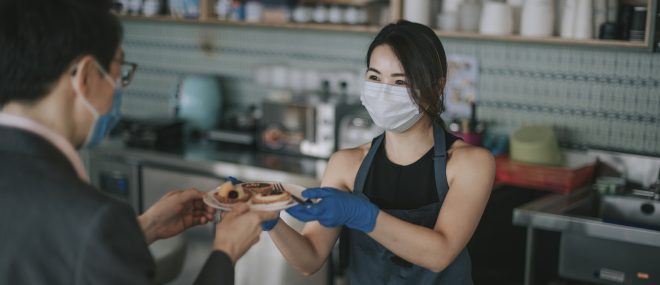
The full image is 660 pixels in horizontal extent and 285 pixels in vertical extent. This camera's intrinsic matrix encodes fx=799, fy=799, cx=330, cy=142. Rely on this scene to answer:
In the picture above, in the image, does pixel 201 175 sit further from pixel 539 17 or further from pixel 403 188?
pixel 403 188

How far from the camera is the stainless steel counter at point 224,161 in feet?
12.7

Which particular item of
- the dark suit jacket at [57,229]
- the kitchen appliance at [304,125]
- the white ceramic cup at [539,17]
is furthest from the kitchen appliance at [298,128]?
the dark suit jacket at [57,229]

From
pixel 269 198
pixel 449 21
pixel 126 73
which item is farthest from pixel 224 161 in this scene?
pixel 126 73

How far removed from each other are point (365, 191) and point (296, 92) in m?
2.18

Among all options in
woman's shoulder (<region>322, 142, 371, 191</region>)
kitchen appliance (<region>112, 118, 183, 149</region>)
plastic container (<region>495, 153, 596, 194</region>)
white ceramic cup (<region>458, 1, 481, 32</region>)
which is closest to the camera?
woman's shoulder (<region>322, 142, 371, 191</region>)

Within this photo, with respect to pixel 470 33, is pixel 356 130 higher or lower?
lower

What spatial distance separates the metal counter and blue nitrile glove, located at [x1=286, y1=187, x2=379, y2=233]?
4.22 ft

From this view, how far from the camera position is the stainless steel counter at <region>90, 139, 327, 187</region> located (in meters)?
3.87

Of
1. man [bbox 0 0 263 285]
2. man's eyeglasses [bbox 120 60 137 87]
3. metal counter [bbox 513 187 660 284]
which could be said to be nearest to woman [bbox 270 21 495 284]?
man's eyeglasses [bbox 120 60 137 87]

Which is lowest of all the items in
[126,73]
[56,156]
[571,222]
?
[571,222]

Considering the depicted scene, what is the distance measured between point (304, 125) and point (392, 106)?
2.01m

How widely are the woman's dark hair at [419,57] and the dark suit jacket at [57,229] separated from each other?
0.95 meters

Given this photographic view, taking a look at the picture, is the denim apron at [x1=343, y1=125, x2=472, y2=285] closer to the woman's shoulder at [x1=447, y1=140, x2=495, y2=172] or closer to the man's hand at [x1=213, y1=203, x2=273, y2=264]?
the woman's shoulder at [x1=447, y1=140, x2=495, y2=172]

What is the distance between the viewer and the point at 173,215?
2.00 metres
